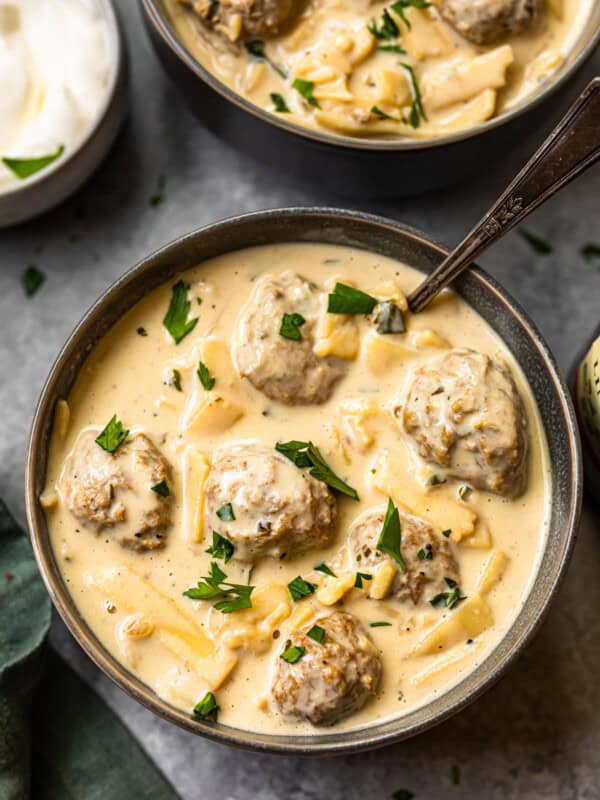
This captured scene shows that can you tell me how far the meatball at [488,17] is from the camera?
3.76 metres

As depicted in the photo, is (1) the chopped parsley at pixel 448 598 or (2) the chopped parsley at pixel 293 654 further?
(1) the chopped parsley at pixel 448 598

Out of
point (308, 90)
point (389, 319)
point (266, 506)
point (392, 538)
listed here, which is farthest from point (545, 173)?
point (266, 506)

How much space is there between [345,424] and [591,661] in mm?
1382

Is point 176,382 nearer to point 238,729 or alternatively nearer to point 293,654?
point 293,654

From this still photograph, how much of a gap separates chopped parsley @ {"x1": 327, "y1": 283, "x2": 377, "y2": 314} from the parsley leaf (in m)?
0.63

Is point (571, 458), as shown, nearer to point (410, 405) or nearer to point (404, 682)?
point (410, 405)

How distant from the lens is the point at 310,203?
416 centimetres

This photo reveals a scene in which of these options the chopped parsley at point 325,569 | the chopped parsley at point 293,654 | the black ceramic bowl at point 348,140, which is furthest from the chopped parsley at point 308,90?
the chopped parsley at point 293,654

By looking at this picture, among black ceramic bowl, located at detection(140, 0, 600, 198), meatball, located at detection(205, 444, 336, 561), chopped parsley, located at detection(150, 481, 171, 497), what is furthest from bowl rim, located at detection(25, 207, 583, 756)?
meatball, located at detection(205, 444, 336, 561)

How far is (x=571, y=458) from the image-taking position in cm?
328

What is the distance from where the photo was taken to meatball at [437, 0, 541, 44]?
3756mm

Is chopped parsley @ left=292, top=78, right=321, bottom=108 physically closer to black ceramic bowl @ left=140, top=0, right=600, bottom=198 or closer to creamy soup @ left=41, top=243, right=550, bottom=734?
black ceramic bowl @ left=140, top=0, right=600, bottom=198

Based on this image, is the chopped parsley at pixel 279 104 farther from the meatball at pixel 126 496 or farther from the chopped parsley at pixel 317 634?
the chopped parsley at pixel 317 634

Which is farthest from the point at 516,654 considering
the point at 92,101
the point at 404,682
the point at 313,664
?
the point at 92,101
